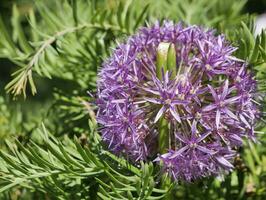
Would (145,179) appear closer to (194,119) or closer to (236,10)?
(194,119)

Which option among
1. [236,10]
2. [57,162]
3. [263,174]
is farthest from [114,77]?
[236,10]

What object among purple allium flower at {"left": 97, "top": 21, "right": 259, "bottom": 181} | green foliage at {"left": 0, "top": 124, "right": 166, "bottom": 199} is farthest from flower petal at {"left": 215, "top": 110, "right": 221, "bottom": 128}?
green foliage at {"left": 0, "top": 124, "right": 166, "bottom": 199}

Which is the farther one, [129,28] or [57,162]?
[129,28]

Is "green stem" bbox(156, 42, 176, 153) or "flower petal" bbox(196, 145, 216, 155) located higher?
"green stem" bbox(156, 42, 176, 153)

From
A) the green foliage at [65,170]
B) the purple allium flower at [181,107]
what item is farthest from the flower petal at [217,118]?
the green foliage at [65,170]

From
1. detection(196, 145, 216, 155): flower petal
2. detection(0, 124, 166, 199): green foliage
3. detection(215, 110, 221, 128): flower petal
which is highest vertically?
detection(215, 110, 221, 128): flower petal

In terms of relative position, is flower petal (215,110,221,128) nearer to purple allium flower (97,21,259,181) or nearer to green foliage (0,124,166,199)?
purple allium flower (97,21,259,181)

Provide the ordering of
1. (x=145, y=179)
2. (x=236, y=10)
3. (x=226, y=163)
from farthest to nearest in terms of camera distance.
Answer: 1. (x=236, y=10)
2. (x=226, y=163)
3. (x=145, y=179)

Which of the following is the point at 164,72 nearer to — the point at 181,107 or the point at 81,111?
the point at 181,107
